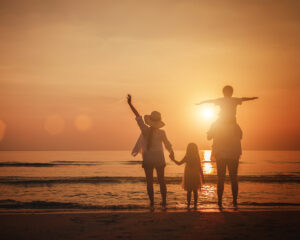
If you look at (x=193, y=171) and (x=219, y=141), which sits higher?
(x=219, y=141)

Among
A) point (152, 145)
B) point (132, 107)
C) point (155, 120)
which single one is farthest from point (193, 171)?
point (132, 107)

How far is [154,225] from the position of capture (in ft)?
15.7

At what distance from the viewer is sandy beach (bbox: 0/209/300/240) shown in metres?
4.18

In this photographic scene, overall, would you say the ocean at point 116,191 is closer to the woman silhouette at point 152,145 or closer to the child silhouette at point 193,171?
the child silhouette at point 193,171

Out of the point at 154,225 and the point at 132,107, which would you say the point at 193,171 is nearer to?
the point at 132,107

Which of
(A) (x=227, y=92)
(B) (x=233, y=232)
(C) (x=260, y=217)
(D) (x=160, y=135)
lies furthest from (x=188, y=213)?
(A) (x=227, y=92)

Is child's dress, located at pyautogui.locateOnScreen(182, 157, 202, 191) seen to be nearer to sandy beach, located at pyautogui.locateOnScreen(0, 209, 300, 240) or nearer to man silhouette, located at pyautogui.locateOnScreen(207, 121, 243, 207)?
man silhouette, located at pyautogui.locateOnScreen(207, 121, 243, 207)

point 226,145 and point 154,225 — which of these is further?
point 226,145

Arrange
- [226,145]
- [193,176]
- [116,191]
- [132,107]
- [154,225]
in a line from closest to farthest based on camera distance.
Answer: [154,225] < [226,145] < [132,107] < [193,176] < [116,191]

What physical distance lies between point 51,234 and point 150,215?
1.90 metres

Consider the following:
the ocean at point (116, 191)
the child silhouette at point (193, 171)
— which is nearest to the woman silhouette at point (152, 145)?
the child silhouette at point (193, 171)

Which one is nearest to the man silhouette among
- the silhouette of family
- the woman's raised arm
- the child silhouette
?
the silhouette of family

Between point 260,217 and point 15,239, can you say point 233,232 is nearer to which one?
point 260,217

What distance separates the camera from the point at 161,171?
24.3 feet
